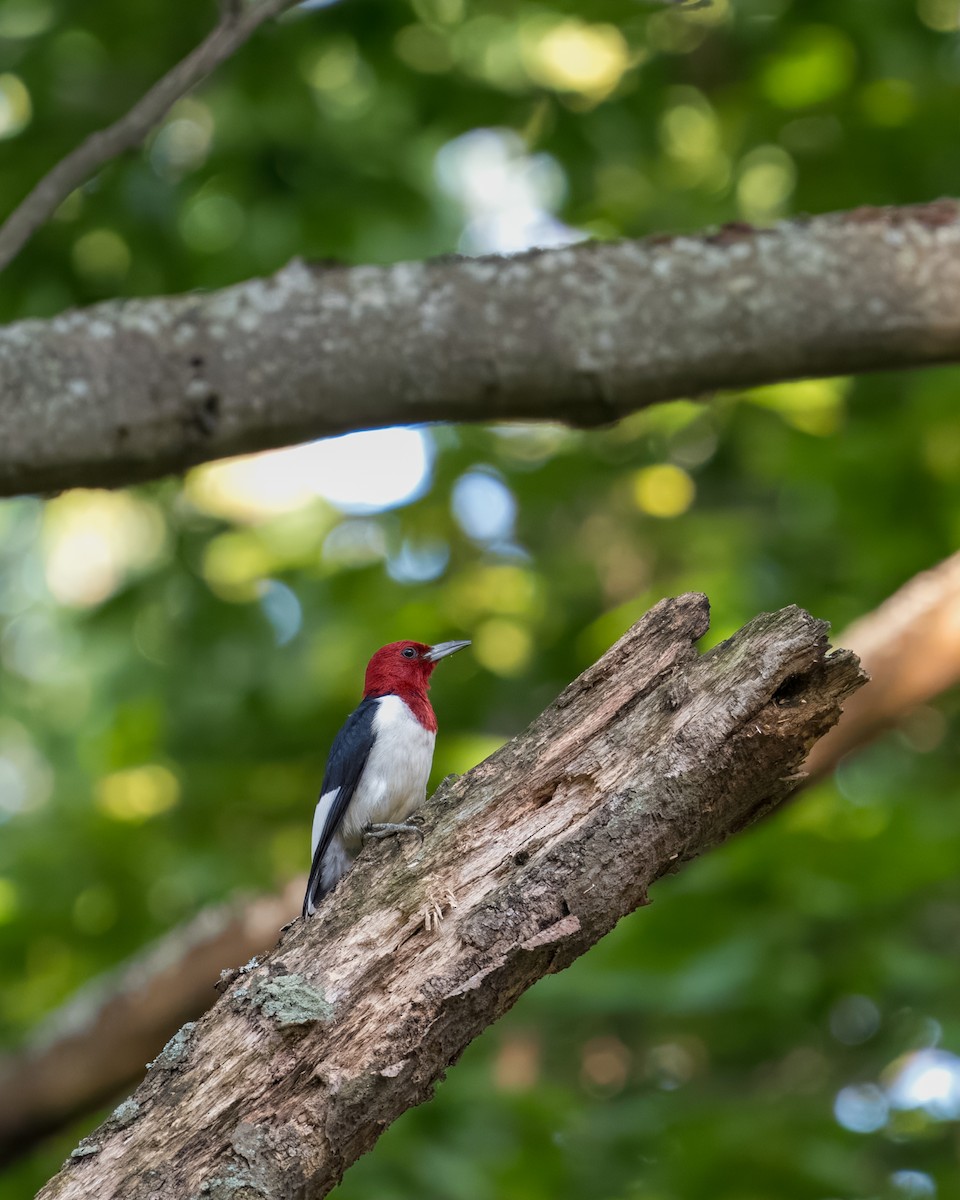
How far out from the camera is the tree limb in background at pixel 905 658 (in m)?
5.02

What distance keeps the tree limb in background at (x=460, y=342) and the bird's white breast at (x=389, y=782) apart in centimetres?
130

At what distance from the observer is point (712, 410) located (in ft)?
27.9

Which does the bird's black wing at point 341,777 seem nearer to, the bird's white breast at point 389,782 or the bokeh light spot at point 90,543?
Answer: the bird's white breast at point 389,782

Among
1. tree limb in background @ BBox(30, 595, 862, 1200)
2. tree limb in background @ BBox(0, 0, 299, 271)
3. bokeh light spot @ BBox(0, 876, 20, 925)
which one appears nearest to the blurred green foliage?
bokeh light spot @ BBox(0, 876, 20, 925)

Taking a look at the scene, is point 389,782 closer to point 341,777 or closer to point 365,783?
point 365,783

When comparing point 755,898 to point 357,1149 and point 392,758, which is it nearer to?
point 392,758

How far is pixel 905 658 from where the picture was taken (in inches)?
198

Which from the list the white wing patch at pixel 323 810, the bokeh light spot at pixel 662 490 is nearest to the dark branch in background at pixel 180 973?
the white wing patch at pixel 323 810

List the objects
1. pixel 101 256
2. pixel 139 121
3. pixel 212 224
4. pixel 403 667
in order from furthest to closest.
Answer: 1. pixel 212 224
2. pixel 101 256
3. pixel 403 667
4. pixel 139 121

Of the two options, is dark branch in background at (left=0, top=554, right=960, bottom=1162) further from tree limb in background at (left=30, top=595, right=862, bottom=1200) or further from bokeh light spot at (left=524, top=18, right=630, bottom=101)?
bokeh light spot at (left=524, top=18, right=630, bottom=101)

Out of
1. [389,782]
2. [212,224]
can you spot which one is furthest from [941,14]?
[389,782]

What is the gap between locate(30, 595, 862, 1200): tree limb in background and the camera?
2.61 m

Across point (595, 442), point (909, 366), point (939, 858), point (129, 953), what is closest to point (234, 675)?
point (129, 953)

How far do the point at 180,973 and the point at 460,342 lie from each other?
2.56 metres
